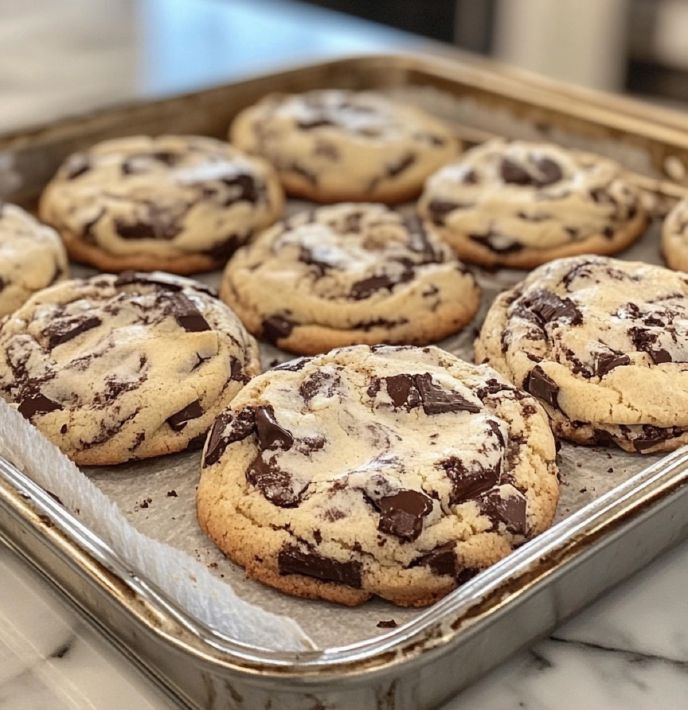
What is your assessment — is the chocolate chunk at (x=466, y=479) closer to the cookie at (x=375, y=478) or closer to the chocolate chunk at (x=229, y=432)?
the cookie at (x=375, y=478)

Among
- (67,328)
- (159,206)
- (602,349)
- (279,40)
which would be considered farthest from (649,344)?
(279,40)

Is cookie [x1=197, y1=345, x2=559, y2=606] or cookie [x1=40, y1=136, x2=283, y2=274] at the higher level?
cookie [x1=197, y1=345, x2=559, y2=606]

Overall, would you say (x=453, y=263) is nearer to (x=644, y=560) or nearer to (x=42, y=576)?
(x=644, y=560)

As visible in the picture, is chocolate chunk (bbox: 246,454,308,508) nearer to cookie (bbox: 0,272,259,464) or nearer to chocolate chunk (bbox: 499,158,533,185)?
cookie (bbox: 0,272,259,464)

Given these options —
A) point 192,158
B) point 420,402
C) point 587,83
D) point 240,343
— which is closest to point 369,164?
point 192,158

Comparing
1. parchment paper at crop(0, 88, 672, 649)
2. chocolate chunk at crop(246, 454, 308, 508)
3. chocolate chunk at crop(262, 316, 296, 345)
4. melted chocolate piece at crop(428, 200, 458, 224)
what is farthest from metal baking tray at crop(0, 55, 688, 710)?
melted chocolate piece at crop(428, 200, 458, 224)
